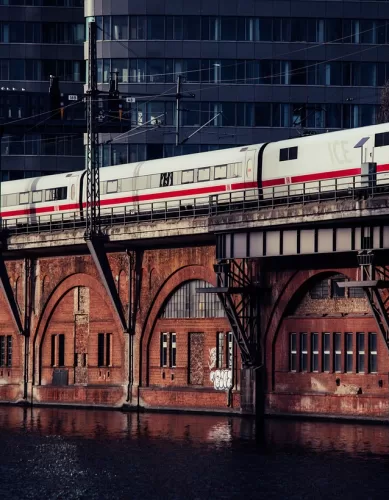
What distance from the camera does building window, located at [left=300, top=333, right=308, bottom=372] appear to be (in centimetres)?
7637

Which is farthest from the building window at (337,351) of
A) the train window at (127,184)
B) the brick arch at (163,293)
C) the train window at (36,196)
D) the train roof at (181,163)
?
the train window at (36,196)

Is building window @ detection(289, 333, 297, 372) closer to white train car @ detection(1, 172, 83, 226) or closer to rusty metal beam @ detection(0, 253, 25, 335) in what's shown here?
white train car @ detection(1, 172, 83, 226)

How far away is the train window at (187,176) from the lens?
82.9 meters

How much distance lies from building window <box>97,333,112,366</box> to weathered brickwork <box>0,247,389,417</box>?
6 centimetres

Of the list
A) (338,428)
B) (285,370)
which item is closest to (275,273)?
(285,370)

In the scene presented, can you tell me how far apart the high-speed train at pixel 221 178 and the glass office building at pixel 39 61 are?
139 feet

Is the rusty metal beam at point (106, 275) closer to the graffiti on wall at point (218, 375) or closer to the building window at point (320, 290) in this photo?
the graffiti on wall at point (218, 375)

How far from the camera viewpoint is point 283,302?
251 ft

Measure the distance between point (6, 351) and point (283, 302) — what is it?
2635 cm

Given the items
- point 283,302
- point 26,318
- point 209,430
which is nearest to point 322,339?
point 283,302

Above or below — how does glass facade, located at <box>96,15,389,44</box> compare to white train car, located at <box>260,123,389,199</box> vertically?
above

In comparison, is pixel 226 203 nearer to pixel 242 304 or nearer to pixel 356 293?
pixel 242 304

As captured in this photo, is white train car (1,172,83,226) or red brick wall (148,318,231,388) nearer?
red brick wall (148,318,231,388)

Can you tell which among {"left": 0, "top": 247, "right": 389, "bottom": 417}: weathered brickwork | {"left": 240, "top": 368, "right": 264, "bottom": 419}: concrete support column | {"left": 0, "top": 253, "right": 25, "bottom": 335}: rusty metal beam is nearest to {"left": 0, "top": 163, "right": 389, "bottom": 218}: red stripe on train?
{"left": 0, "top": 247, "right": 389, "bottom": 417}: weathered brickwork
